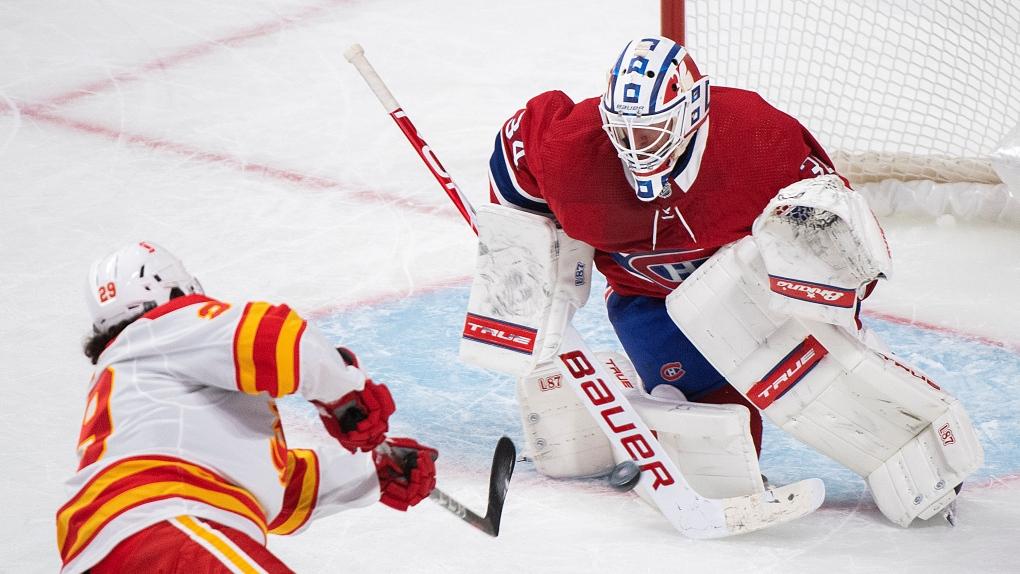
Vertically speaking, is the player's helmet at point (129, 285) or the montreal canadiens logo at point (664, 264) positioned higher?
the player's helmet at point (129, 285)

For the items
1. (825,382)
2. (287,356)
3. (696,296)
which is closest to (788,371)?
(825,382)

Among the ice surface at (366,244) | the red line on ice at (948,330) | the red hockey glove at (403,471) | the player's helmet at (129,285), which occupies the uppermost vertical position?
the player's helmet at (129,285)

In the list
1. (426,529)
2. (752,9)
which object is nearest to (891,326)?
(752,9)

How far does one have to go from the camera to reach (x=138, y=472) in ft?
6.15

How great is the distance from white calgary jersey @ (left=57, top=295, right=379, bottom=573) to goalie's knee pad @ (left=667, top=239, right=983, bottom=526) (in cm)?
80

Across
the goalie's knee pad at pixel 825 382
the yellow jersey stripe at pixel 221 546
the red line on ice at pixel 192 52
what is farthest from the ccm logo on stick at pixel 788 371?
the red line on ice at pixel 192 52

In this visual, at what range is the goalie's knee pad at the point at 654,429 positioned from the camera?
8.64 feet

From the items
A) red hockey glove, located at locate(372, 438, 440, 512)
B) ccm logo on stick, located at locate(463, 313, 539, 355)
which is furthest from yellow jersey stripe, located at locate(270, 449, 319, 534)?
ccm logo on stick, located at locate(463, 313, 539, 355)

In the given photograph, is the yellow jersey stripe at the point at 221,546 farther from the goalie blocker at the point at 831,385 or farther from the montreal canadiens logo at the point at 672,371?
the montreal canadiens logo at the point at 672,371

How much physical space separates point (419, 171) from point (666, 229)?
2199 millimetres

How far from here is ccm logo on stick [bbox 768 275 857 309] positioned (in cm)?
232

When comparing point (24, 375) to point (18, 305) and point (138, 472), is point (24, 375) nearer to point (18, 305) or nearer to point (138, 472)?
point (18, 305)

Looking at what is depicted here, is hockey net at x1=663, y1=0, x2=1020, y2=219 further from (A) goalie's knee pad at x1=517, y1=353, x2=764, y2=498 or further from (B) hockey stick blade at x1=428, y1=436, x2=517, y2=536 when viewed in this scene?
(B) hockey stick blade at x1=428, y1=436, x2=517, y2=536

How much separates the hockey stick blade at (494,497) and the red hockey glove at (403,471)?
Answer: 0.09 meters
